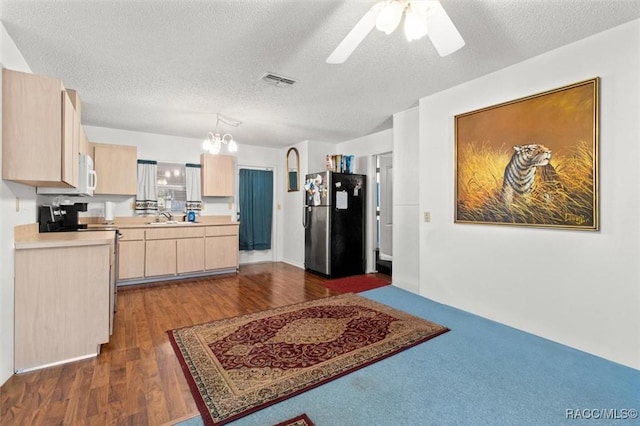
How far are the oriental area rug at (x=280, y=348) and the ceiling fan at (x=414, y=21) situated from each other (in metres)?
2.20

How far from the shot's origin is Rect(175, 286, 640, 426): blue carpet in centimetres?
164

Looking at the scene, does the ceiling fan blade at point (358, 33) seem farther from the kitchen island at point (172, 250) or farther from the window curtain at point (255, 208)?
the window curtain at point (255, 208)

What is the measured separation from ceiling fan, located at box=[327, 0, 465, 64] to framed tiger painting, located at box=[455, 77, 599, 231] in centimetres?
140

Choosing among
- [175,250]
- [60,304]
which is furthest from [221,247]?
[60,304]

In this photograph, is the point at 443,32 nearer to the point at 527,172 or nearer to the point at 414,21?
the point at 414,21

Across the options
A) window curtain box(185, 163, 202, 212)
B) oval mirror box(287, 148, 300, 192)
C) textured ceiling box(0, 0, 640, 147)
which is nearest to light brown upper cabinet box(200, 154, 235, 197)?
window curtain box(185, 163, 202, 212)

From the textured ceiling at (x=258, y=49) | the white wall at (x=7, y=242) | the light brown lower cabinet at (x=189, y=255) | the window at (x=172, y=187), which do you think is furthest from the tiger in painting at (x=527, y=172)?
the window at (x=172, y=187)

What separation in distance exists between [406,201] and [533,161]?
1668 mm

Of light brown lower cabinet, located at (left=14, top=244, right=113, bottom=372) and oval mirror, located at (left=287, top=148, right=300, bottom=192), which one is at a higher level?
oval mirror, located at (left=287, top=148, right=300, bottom=192)

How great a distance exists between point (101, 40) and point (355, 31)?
203cm

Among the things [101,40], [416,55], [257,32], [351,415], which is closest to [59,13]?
[101,40]

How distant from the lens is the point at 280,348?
7.93 ft

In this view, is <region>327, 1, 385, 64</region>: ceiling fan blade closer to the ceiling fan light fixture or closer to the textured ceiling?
the ceiling fan light fixture

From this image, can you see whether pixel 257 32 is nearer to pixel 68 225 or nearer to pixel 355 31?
pixel 355 31
